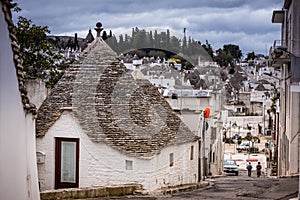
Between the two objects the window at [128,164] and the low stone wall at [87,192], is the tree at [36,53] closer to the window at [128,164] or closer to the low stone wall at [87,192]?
the window at [128,164]

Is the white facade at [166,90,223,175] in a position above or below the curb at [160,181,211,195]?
above

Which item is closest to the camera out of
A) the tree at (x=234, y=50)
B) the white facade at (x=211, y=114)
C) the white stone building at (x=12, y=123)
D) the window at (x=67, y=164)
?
the white stone building at (x=12, y=123)

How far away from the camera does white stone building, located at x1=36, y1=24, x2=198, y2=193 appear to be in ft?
60.4

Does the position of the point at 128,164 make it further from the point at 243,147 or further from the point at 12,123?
the point at 243,147

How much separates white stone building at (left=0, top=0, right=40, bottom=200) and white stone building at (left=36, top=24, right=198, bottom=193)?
7.62 m

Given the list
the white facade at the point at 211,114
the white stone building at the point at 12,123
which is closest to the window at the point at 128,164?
the white stone building at the point at 12,123

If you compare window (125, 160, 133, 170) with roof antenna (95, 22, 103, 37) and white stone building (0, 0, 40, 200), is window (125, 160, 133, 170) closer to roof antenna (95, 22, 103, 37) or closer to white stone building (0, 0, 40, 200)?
roof antenna (95, 22, 103, 37)

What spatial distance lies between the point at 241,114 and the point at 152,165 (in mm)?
55573

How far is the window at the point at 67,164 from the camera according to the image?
18812 mm

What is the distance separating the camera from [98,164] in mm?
18531

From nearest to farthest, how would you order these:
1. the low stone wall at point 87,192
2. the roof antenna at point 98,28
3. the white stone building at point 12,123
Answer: the white stone building at point 12,123
the low stone wall at point 87,192
the roof antenna at point 98,28

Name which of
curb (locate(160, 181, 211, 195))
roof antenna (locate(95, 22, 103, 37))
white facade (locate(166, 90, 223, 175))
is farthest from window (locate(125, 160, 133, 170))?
white facade (locate(166, 90, 223, 175))

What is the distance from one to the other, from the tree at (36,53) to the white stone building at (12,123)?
46.6 feet

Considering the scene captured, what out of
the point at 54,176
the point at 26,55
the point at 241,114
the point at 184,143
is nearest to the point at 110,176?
the point at 54,176
